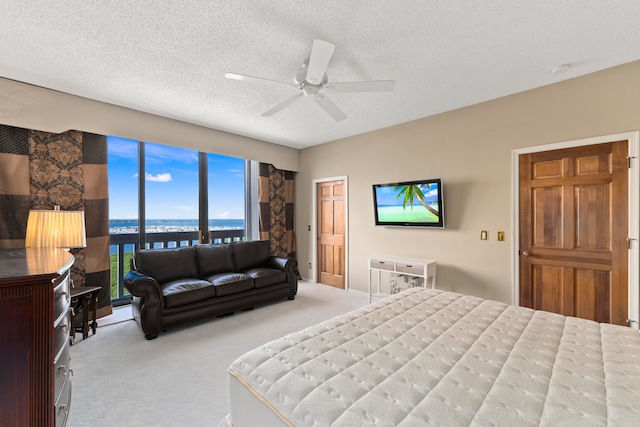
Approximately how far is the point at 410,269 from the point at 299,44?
2.99 m

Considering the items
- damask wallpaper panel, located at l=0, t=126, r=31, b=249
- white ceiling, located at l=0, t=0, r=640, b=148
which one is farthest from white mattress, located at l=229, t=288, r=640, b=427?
damask wallpaper panel, located at l=0, t=126, r=31, b=249

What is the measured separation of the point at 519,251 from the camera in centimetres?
→ 322

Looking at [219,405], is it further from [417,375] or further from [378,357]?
[417,375]

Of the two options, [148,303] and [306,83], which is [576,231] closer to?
[306,83]

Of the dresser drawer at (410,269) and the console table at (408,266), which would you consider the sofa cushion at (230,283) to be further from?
the dresser drawer at (410,269)

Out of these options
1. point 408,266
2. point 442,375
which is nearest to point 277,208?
point 408,266

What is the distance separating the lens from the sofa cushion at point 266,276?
3906 mm

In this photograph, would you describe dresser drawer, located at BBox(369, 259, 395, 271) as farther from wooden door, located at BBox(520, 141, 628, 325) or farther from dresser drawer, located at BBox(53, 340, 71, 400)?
dresser drawer, located at BBox(53, 340, 71, 400)

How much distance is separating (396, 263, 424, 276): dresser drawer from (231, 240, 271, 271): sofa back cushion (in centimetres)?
218

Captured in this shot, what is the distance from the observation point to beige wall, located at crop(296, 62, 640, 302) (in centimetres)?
277

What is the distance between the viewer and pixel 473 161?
3.57m

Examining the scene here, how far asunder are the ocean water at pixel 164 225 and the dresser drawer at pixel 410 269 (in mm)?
3237

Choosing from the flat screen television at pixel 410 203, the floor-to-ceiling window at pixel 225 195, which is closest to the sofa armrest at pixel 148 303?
the floor-to-ceiling window at pixel 225 195

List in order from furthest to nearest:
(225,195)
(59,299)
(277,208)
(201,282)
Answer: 1. (277,208)
2. (225,195)
3. (201,282)
4. (59,299)
